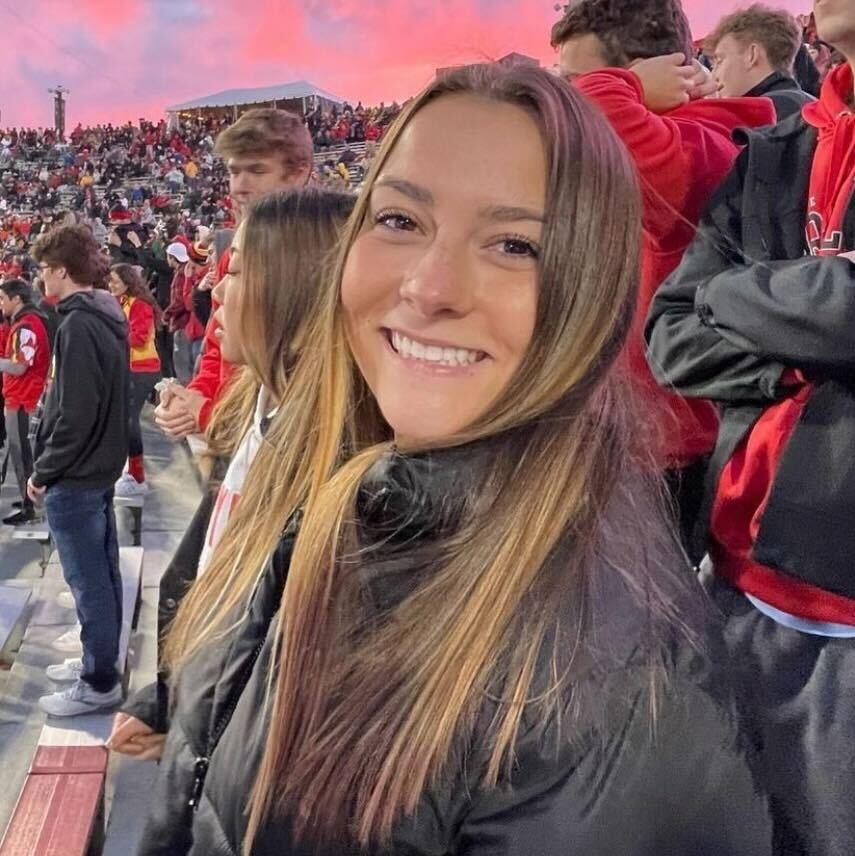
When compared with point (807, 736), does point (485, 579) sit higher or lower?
higher

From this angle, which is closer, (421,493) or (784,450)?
(421,493)

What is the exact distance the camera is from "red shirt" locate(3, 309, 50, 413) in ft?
18.6

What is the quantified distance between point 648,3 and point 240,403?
1.33 metres

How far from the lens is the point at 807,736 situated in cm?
113

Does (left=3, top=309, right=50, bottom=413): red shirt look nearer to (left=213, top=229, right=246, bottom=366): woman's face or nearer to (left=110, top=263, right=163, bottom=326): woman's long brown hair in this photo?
(left=110, top=263, right=163, bottom=326): woman's long brown hair

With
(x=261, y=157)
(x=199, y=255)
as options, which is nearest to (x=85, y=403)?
(x=261, y=157)

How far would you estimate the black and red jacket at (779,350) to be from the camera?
45.0 inches

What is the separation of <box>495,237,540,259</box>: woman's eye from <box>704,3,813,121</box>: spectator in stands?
6.45 feet

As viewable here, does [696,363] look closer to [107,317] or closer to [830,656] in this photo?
[830,656]

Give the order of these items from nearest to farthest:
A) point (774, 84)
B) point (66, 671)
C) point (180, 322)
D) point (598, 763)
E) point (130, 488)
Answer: point (598, 763) < point (774, 84) < point (66, 671) < point (130, 488) < point (180, 322)

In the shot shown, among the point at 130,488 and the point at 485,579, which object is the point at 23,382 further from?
the point at 485,579

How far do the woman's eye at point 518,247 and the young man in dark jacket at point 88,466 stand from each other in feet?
9.21

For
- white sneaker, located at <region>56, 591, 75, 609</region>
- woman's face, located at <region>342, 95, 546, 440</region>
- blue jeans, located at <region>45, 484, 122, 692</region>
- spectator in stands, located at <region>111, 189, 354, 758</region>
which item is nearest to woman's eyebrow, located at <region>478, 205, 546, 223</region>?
woman's face, located at <region>342, 95, 546, 440</region>

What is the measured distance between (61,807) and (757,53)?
2827 millimetres
